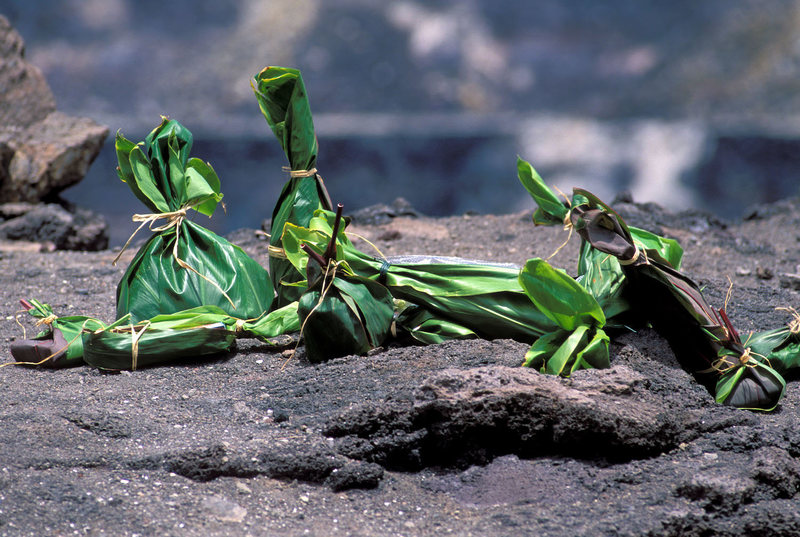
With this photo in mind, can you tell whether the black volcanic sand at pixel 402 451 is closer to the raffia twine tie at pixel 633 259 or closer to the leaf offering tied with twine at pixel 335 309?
the leaf offering tied with twine at pixel 335 309

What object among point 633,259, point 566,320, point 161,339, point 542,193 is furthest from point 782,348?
point 161,339

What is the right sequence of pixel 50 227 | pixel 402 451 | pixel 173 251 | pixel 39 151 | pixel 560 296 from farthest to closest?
pixel 39 151 → pixel 50 227 → pixel 173 251 → pixel 560 296 → pixel 402 451

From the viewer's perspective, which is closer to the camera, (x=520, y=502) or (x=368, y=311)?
(x=520, y=502)

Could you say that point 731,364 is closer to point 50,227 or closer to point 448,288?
point 448,288

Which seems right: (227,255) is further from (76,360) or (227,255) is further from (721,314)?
(721,314)

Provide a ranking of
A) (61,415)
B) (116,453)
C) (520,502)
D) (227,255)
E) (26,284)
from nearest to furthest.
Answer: (520,502) → (116,453) → (61,415) → (227,255) → (26,284)

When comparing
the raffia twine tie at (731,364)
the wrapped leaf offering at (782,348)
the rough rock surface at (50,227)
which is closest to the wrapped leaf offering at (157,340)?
the raffia twine tie at (731,364)

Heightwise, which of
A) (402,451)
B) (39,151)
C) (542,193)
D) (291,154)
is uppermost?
(39,151)

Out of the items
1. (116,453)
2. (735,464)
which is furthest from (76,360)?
(735,464)
